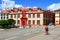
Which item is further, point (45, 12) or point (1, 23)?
point (45, 12)

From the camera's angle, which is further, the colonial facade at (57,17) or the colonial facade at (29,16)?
the colonial facade at (57,17)

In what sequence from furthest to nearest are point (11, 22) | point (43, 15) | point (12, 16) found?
point (12, 16)
point (43, 15)
point (11, 22)

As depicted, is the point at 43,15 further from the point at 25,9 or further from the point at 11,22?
the point at 11,22

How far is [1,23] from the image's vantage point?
66875 millimetres

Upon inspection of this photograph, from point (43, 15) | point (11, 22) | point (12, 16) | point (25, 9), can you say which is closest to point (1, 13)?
point (12, 16)

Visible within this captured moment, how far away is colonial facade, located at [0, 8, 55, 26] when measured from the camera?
91456 mm

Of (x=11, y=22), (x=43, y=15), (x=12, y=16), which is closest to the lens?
(x=11, y=22)

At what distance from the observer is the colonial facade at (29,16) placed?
9146 cm

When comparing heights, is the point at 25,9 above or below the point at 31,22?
above

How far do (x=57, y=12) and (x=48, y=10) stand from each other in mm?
4747

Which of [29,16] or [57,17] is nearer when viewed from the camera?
[29,16]

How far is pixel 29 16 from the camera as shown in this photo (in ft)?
313

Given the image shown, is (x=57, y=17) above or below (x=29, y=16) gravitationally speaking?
below

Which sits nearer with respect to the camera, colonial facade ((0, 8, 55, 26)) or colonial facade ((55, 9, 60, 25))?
colonial facade ((0, 8, 55, 26))
